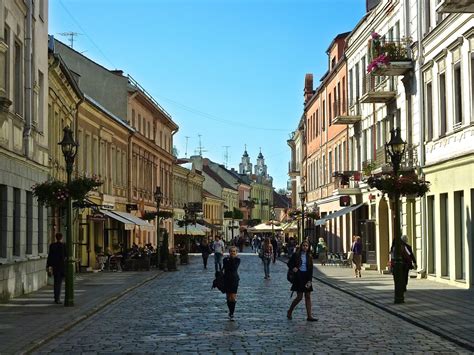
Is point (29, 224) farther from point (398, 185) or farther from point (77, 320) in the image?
point (398, 185)

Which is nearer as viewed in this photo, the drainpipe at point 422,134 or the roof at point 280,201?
the drainpipe at point 422,134

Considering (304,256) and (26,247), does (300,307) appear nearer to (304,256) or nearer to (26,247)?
(304,256)

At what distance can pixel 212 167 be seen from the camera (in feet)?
463

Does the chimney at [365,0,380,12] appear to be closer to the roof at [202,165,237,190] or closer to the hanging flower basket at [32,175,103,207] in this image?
the hanging flower basket at [32,175,103,207]

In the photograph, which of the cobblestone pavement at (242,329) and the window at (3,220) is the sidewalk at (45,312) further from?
the window at (3,220)

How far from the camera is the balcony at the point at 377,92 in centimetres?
3288

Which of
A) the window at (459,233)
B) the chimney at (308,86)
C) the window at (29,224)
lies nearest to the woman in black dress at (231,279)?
the window at (29,224)

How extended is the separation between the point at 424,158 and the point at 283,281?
6979 mm

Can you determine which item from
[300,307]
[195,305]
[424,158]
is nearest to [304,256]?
[300,307]

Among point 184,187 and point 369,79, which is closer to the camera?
point 369,79

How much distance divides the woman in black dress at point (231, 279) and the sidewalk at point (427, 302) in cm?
337

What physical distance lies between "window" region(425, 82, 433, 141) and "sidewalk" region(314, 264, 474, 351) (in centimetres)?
481

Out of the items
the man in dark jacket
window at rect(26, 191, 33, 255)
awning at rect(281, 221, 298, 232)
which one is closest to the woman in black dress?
the man in dark jacket

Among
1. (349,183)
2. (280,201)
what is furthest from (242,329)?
(280,201)
